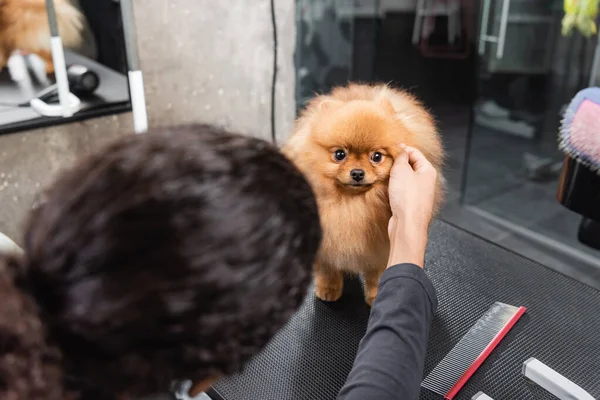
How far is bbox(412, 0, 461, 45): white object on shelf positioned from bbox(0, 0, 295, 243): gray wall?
80.9 inches

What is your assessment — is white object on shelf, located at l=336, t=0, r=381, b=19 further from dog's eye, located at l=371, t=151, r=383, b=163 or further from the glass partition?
dog's eye, located at l=371, t=151, r=383, b=163

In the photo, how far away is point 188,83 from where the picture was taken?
50.1 inches

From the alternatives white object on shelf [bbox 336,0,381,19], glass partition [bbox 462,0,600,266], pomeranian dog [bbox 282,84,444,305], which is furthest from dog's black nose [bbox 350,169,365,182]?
white object on shelf [bbox 336,0,381,19]

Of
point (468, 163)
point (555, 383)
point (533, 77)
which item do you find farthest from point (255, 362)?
point (533, 77)

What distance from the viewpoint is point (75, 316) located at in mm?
341

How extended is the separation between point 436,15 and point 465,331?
9.36ft

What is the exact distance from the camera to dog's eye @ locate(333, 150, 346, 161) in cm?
77

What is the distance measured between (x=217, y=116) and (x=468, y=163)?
4.29 ft

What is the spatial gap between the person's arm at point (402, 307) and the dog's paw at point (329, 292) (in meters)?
0.23

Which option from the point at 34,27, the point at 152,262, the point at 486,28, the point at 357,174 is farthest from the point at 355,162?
the point at 486,28

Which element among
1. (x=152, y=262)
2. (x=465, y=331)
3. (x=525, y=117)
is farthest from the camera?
(x=525, y=117)

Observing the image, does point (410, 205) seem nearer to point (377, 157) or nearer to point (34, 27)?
point (377, 157)

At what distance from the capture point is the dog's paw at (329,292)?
924 mm

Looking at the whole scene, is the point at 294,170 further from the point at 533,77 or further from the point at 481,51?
the point at 533,77
